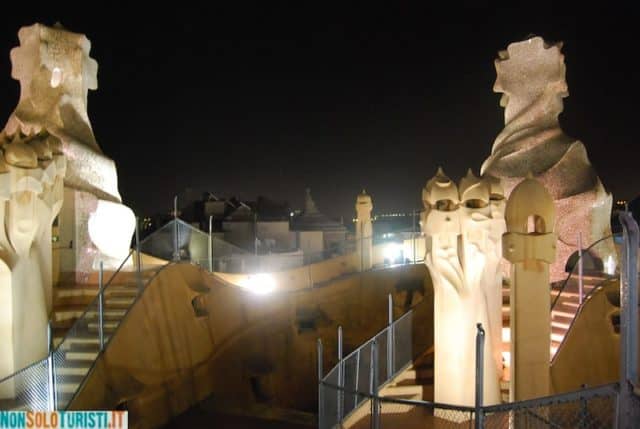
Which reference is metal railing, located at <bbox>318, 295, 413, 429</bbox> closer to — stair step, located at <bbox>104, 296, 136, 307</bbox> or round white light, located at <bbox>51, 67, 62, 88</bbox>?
stair step, located at <bbox>104, 296, 136, 307</bbox>

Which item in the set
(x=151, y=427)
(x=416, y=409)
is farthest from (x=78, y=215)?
(x=416, y=409)

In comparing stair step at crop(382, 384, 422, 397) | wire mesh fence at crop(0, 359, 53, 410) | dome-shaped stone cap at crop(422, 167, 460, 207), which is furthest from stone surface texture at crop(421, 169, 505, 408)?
wire mesh fence at crop(0, 359, 53, 410)

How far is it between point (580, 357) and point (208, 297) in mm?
7980

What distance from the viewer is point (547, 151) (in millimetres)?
14906

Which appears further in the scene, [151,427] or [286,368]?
[286,368]

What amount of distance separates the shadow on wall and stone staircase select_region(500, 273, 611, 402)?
5.73 feet

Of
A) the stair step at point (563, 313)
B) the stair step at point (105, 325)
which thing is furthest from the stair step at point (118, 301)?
the stair step at point (563, 313)

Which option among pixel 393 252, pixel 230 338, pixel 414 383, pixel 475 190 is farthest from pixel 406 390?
pixel 393 252

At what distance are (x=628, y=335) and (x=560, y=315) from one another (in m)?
7.62

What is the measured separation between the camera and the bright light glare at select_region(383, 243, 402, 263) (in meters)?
23.3

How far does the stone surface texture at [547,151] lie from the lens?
14.3m

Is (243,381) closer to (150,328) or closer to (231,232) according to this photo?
(150,328)

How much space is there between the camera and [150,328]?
11242 mm

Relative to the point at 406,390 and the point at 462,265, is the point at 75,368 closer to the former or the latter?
the point at 406,390
